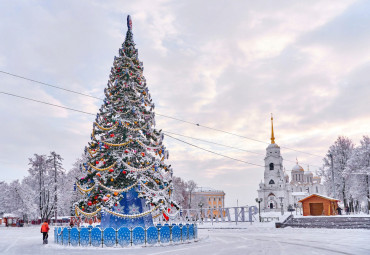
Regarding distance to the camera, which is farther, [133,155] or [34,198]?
[34,198]

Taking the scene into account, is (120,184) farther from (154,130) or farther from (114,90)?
(114,90)

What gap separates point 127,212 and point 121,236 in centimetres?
292

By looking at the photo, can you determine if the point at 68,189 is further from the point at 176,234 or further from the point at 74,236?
the point at 176,234

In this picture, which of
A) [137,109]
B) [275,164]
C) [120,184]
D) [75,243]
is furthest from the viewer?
[275,164]

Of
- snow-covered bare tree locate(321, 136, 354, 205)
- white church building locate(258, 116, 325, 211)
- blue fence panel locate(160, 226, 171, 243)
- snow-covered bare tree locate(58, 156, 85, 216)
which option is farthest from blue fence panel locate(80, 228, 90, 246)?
white church building locate(258, 116, 325, 211)

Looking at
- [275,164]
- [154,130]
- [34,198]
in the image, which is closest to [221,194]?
[275,164]

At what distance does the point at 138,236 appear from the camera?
19.2 m

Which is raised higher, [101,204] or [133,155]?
[133,155]

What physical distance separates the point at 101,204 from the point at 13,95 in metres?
8.25

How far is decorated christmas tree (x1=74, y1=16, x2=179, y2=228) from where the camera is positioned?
21.3 metres

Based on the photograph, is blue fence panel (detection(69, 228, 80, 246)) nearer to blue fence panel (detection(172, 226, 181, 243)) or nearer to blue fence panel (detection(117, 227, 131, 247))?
blue fence panel (detection(117, 227, 131, 247))

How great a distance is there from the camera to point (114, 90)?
77.5ft

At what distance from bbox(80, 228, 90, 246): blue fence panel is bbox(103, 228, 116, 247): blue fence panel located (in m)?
1.14

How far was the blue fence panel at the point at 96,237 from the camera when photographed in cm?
1912
